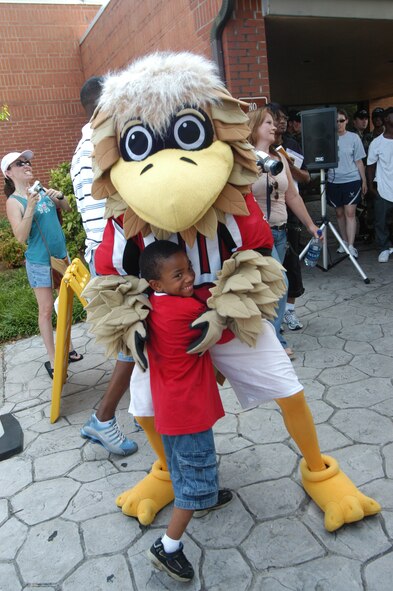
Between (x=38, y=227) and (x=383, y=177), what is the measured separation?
4.26 m

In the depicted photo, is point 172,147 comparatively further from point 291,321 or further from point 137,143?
point 291,321

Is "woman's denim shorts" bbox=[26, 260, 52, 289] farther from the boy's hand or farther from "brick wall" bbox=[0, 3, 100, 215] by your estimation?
"brick wall" bbox=[0, 3, 100, 215]

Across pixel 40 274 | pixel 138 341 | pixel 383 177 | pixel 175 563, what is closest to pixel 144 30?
pixel 383 177

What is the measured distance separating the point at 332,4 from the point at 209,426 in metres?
5.49

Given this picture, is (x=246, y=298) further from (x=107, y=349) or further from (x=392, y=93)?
(x=392, y=93)

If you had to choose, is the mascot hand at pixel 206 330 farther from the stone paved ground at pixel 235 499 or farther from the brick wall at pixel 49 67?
the brick wall at pixel 49 67

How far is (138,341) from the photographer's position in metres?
1.99

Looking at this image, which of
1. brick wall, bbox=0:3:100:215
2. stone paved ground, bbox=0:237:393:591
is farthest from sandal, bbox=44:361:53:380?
brick wall, bbox=0:3:100:215

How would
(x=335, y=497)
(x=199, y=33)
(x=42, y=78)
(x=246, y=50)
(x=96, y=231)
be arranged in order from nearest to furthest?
1. (x=335, y=497)
2. (x=96, y=231)
3. (x=246, y=50)
4. (x=199, y=33)
5. (x=42, y=78)

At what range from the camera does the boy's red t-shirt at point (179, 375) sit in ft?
6.32

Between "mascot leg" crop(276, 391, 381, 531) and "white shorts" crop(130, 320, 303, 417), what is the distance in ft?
0.23

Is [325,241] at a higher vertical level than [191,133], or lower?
lower

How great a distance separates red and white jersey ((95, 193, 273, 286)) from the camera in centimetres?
206

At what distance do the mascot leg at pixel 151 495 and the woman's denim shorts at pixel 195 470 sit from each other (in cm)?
45
